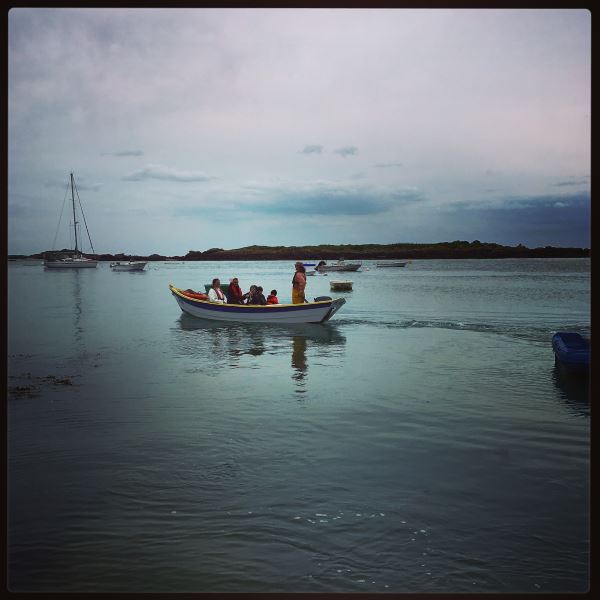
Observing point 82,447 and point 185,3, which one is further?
point 82,447

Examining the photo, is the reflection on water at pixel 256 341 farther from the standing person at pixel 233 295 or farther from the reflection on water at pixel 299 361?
the standing person at pixel 233 295

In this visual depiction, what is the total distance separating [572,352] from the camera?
35.4 feet

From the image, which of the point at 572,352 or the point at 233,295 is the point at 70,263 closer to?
Result: the point at 233,295

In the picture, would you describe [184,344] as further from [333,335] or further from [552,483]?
[552,483]

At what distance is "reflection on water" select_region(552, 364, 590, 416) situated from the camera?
9.16m

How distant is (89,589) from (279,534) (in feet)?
4.67

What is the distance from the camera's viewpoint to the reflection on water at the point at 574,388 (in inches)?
361

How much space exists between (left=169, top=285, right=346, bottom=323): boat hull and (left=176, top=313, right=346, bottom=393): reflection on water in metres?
0.28

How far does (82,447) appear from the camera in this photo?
6965mm

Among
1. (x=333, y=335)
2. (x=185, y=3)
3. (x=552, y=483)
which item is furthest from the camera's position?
(x=333, y=335)

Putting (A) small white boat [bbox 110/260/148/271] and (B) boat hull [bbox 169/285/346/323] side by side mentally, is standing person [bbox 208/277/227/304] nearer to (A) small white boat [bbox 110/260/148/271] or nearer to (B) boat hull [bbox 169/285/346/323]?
(B) boat hull [bbox 169/285/346/323]

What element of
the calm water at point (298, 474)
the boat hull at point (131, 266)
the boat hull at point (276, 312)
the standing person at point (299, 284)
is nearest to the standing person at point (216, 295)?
the boat hull at point (276, 312)

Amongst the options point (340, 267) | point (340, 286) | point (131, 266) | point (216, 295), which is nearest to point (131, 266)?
point (131, 266)

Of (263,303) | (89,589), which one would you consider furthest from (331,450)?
(263,303)
